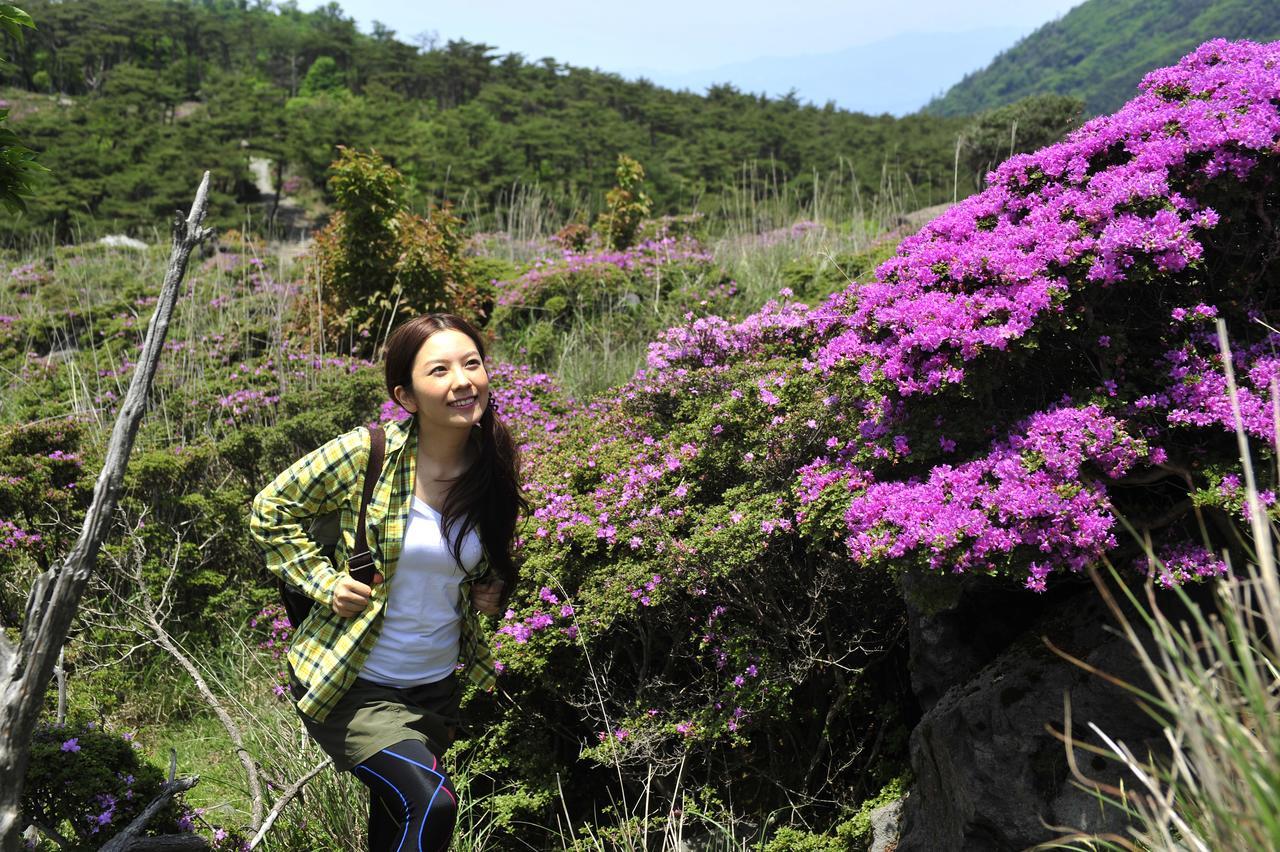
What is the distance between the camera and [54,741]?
8.60 ft

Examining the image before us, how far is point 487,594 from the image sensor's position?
245 cm

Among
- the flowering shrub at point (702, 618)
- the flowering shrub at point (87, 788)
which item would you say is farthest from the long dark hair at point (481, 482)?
the flowering shrub at point (87, 788)

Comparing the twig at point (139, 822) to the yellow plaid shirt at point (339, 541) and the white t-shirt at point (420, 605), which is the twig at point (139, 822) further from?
the white t-shirt at point (420, 605)

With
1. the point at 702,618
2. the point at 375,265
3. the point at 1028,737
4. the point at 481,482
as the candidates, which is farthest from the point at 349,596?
the point at 375,265

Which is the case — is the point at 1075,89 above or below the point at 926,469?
above

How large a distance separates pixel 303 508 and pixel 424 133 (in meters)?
19.5

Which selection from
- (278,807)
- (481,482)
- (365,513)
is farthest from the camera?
(278,807)

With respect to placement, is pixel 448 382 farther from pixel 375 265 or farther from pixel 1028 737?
pixel 375 265

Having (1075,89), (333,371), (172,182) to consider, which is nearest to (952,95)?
(1075,89)

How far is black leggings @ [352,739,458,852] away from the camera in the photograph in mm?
2094

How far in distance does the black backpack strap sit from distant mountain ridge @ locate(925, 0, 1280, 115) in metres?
61.9

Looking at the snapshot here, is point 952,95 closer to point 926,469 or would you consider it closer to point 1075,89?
point 1075,89

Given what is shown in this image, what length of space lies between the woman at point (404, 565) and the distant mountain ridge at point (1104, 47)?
203ft

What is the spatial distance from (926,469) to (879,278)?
62 centimetres
